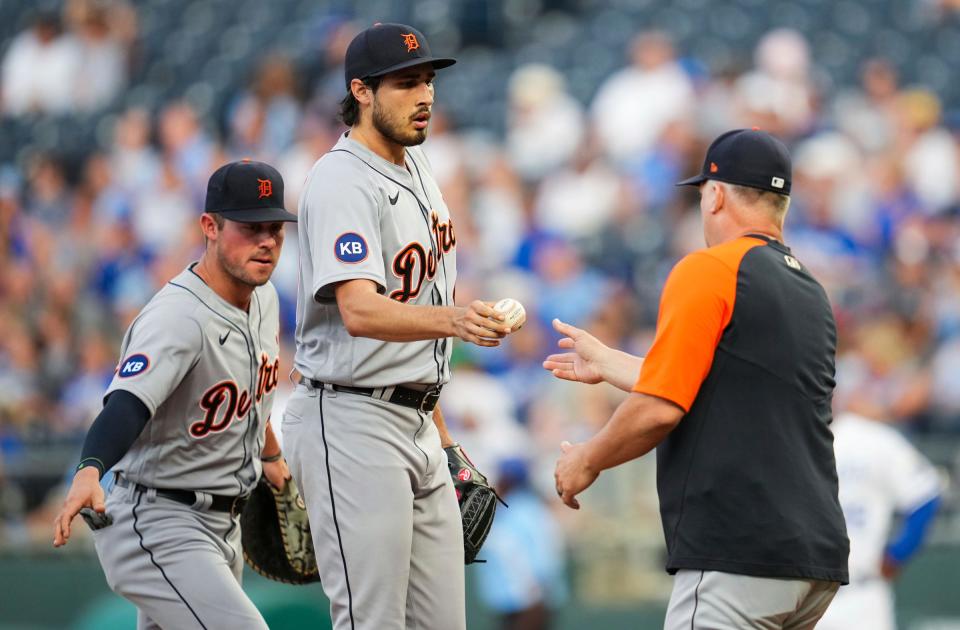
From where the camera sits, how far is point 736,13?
1270 cm

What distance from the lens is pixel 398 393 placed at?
4340mm

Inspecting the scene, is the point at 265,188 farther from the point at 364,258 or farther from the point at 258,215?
the point at 364,258

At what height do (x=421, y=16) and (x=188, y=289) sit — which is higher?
(x=421, y=16)

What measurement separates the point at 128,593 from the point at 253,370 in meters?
0.81

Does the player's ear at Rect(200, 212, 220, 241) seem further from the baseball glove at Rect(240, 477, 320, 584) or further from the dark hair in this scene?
the baseball glove at Rect(240, 477, 320, 584)

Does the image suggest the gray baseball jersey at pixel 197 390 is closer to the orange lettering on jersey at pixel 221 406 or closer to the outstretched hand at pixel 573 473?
the orange lettering on jersey at pixel 221 406

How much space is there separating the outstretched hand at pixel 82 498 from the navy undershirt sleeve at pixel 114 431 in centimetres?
4

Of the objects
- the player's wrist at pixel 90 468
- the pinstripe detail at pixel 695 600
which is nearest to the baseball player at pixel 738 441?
the pinstripe detail at pixel 695 600

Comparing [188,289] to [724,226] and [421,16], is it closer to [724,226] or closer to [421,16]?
[724,226]

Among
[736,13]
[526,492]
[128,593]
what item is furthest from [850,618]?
[736,13]

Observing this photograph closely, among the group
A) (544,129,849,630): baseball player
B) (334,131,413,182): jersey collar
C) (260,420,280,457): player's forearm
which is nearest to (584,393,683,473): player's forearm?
(544,129,849,630): baseball player

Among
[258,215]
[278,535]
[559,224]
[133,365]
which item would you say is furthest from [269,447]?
[559,224]

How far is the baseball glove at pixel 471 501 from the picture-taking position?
472 cm

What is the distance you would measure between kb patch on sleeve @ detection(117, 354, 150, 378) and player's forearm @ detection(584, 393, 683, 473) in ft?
4.73
